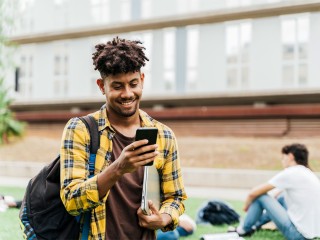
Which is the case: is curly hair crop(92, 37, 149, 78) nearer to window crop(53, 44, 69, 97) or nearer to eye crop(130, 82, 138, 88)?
eye crop(130, 82, 138, 88)

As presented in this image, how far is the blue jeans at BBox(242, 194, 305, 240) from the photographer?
4.46 metres

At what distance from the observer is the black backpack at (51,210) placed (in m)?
1.82

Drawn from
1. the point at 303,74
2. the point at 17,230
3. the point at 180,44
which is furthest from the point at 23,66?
the point at 17,230

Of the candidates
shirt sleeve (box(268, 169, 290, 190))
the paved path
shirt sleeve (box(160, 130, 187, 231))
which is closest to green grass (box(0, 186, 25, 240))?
shirt sleeve (box(268, 169, 290, 190))

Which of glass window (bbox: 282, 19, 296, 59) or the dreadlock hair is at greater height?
glass window (bbox: 282, 19, 296, 59)

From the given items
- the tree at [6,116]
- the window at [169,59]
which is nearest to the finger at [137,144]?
the window at [169,59]

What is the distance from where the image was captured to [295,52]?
14969 mm

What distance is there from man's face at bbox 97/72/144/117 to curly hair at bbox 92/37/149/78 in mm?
25

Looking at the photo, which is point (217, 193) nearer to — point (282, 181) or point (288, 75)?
point (282, 181)

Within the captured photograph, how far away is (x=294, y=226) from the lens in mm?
4461

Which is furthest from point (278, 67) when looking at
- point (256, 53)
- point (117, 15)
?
point (117, 15)

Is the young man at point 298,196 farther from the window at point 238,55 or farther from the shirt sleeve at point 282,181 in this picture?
the window at point 238,55

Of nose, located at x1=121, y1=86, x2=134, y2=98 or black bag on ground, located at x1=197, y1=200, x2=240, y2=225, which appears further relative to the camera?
black bag on ground, located at x1=197, y1=200, x2=240, y2=225

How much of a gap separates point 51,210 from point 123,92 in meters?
0.54
